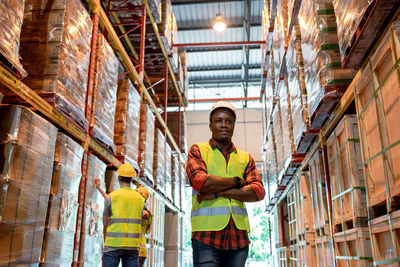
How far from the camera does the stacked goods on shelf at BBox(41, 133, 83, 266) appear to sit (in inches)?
153

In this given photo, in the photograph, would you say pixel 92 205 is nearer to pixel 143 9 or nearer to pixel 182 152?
pixel 143 9

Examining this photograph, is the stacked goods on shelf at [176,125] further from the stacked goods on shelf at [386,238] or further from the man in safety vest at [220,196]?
the man in safety vest at [220,196]

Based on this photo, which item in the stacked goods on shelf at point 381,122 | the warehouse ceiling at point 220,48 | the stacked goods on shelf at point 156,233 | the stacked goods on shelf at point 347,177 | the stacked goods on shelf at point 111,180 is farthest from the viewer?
the warehouse ceiling at point 220,48

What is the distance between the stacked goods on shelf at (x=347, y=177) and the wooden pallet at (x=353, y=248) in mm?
93

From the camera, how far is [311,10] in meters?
4.61

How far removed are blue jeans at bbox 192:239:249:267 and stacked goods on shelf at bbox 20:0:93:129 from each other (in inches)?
102

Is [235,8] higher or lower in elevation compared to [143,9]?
higher

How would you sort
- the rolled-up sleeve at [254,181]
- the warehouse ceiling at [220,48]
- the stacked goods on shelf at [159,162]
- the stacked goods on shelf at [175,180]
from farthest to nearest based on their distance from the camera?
1. the warehouse ceiling at [220,48]
2. the stacked goods on shelf at [175,180]
3. the stacked goods on shelf at [159,162]
4. the rolled-up sleeve at [254,181]

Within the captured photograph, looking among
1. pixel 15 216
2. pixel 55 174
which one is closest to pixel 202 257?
pixel 15 216

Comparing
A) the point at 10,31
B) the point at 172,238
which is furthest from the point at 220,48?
the point at 10,31

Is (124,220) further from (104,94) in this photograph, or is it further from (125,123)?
(125,123)

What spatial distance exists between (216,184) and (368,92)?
1795mm

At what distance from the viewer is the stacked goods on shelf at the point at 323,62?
4168mm

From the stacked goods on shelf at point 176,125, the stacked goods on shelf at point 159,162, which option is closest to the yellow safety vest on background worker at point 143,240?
the stacked goods on shelf at point 159,162
